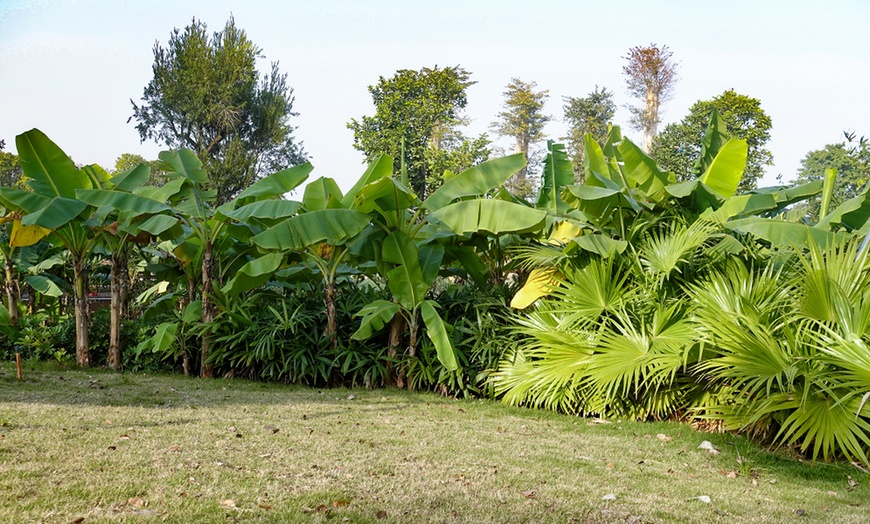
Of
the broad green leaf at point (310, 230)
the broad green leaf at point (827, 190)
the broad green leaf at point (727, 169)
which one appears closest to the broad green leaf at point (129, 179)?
the broad green leaf at point (310, 230)

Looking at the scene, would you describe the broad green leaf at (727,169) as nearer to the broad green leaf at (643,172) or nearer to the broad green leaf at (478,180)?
the broad green leaf at (643,172)

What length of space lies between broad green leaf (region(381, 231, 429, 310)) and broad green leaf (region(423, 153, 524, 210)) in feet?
1.93

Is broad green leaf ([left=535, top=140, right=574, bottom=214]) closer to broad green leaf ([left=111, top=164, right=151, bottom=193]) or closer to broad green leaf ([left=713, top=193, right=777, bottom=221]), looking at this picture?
broad green leaf ([left=713, top=193, right=777, bottom=221])

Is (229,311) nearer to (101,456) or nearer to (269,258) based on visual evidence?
(269,258)

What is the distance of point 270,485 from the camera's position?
188 inches

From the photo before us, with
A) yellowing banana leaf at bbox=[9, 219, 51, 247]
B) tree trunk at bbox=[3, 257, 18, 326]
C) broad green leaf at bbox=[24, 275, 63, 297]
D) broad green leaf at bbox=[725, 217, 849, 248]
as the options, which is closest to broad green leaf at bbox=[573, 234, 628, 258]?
broad green leaf at bbox=[725, 217, 849, 248]

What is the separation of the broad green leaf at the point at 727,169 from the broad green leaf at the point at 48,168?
8.49 metres

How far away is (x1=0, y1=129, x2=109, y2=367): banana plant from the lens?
375 inches

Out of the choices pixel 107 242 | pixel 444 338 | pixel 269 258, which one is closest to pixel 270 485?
pixel 444 338

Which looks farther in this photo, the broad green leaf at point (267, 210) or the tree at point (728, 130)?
the tree at point (728, 130)

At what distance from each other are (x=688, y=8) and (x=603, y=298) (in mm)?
7042

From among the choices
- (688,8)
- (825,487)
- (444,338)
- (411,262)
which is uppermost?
(688,8)

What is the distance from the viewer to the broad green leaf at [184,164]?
34.1 feet

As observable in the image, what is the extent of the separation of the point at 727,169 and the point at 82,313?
9689 millimetres
